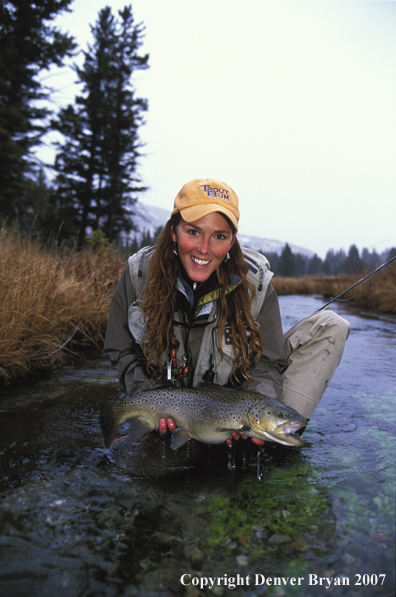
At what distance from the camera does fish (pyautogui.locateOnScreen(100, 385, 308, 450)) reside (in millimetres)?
2600

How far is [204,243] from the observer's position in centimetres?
296

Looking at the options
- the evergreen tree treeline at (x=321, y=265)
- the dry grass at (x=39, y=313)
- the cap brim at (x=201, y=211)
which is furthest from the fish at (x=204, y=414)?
the evergreen tree treeline at (x=321, y=265)

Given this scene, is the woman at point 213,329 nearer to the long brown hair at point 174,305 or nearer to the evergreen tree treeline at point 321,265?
the long brown hair at point 174,305

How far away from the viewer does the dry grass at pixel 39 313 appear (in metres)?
4.60

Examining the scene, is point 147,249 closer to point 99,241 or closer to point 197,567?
point 197,567

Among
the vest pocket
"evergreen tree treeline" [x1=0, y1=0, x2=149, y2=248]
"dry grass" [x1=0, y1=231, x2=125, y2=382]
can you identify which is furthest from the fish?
"evergreen tree treeline" [x1=0, y1=0, x2=149, y2=248]

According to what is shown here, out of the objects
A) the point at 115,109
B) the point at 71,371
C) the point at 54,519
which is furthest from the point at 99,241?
the point at 54,519

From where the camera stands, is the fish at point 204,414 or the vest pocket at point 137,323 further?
the vest pocket at point 137,323

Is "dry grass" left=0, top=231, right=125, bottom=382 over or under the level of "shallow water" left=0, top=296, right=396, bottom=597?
over

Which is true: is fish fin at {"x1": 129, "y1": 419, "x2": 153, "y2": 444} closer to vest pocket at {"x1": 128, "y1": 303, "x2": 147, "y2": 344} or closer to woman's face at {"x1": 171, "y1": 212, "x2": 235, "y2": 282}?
vest pocket at {"x1": 128, "y1": 303, "x2": 147, "y2": 344}

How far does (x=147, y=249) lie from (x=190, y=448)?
1756 mm

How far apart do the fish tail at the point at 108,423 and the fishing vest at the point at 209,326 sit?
621mm

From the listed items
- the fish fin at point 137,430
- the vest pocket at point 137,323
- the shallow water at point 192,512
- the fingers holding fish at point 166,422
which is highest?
the vest pocket at point 137,323

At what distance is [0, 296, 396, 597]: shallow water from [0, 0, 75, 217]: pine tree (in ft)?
49.6
